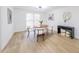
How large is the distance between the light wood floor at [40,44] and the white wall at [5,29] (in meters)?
0.10

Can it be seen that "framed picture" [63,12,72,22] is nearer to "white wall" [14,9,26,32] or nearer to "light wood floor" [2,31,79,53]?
"light wood floor" [2,31,79,53]

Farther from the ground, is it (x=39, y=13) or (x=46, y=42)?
(x=39, y=13)

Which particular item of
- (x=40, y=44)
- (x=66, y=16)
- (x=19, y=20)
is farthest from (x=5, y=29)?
(x=66, y=16)

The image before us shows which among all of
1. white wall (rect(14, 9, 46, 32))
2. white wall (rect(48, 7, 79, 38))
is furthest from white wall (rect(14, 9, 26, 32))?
white wall (rect(48, 7, 79, 38))

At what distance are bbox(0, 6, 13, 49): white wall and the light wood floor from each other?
0.34 ft

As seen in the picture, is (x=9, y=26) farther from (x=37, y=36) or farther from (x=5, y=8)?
(x=37, y=36)

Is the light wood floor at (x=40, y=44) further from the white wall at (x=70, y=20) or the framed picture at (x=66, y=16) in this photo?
the framed picture at (x=66, y=16)

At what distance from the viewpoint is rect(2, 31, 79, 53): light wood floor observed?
2168mm

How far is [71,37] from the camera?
2320 millimetres

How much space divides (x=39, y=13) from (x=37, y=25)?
0.93ft
